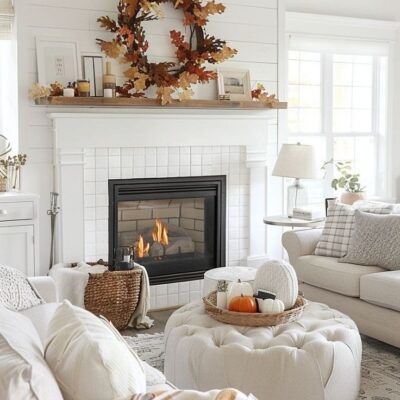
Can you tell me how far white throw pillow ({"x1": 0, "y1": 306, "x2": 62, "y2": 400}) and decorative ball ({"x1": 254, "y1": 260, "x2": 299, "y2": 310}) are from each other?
192 centimetres

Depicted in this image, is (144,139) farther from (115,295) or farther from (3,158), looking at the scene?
(115,295)

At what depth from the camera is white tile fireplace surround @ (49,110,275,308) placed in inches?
197

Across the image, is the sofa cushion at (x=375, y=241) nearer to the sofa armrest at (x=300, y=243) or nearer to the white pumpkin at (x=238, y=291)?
the sofa armrest at (x=300, y=243)

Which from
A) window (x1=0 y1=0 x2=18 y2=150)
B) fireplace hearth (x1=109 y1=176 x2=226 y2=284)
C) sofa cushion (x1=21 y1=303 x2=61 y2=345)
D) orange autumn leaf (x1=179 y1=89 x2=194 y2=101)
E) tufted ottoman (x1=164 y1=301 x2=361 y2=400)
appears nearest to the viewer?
sofa cushion (x1=21 y1=303 x2=61 y2=345)

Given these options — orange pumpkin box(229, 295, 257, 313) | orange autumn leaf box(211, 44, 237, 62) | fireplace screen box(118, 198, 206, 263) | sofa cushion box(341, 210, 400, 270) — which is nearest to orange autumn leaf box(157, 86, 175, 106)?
orange autumn leaf box(211, 44, 237, 62)

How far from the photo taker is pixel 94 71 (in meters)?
5.09

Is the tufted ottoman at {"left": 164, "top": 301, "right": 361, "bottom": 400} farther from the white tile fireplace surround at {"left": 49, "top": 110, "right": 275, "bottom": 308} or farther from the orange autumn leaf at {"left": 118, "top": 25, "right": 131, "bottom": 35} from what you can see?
the orange autumn leaf at {"left": 118, "top": 25, "right": 131, "bottom": 35}

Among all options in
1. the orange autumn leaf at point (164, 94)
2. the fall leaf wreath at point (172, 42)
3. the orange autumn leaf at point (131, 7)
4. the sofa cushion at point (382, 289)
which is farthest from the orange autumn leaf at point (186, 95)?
the sofa cushion at point (382, 289)

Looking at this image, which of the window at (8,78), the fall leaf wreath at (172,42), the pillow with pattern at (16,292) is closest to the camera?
the pillow with pattern at (16,292)

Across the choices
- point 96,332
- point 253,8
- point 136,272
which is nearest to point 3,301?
point 96,332

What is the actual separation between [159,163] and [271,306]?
221cm

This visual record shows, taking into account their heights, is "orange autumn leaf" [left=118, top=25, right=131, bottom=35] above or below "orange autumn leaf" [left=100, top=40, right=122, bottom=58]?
above

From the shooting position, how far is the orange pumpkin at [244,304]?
11.2 feet

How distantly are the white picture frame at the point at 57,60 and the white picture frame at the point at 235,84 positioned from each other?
Result: 3.69 feet
